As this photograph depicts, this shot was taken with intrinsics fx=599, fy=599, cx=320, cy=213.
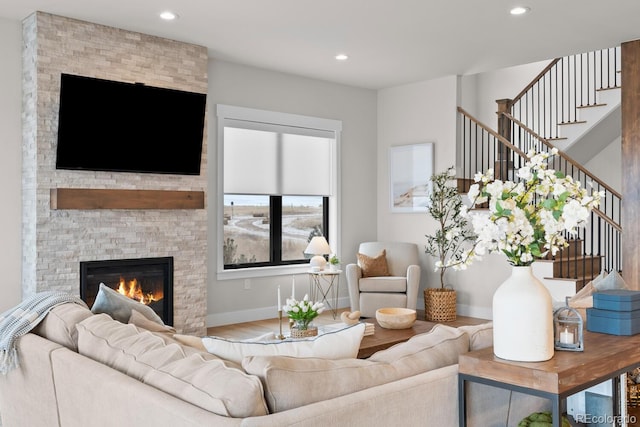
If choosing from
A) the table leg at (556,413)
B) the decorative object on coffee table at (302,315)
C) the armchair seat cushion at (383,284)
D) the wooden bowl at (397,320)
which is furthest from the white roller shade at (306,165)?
the table leg at (556,413)

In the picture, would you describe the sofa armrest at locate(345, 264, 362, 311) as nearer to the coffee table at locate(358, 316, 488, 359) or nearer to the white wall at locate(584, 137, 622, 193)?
the coffee table at locate(358, 316, 488, 359)

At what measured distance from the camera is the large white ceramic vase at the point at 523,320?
73.7 inches

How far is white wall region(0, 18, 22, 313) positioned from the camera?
5047 millimetres

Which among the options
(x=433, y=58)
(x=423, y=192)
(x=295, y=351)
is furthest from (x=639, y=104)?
(x=295, y=351)

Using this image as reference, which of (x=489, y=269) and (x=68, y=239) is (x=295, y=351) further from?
(x=489, y=269)

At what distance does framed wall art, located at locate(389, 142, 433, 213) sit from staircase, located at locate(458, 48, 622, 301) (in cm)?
45

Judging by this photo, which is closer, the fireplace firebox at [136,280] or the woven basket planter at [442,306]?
the fireplace firebox at [136,280]

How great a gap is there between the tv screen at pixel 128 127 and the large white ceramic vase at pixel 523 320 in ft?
13.7

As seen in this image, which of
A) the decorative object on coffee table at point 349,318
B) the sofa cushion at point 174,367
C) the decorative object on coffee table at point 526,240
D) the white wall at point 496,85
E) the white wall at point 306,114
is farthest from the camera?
the white wall at point 496,85

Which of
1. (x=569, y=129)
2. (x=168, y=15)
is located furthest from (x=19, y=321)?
(x=569, y=129)

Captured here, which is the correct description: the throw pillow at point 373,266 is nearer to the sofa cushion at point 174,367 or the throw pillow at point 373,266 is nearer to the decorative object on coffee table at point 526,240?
the sofa cushion at point 174,367

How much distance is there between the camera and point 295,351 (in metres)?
1.98

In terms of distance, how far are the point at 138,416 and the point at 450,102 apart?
637cm

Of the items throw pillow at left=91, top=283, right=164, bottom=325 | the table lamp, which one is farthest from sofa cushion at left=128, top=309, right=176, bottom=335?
the table lamp
